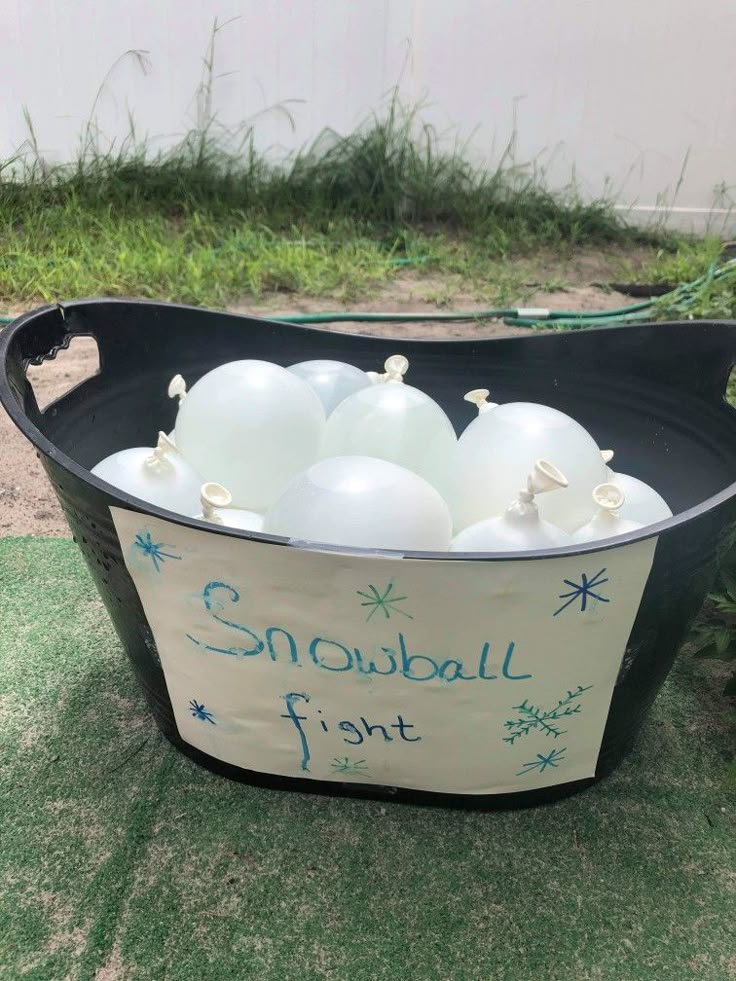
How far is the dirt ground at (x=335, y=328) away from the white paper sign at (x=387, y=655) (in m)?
0.85

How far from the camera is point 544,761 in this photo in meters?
1.01

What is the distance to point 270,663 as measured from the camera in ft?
2.99

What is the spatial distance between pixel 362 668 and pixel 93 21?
3.25 meters

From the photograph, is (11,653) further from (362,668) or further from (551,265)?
(551,265)

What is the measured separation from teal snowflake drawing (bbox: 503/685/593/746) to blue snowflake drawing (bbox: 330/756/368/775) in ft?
0.61

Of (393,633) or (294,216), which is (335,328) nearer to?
(294,216)

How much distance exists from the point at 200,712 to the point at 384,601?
1.15ft

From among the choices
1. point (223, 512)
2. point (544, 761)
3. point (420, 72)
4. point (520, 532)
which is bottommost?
point (544, 761)

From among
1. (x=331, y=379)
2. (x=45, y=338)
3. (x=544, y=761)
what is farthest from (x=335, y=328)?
(x=544, y=761)

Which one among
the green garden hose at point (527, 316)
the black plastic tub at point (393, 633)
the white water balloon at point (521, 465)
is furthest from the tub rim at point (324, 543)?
the green garden hose at point (527, 316)

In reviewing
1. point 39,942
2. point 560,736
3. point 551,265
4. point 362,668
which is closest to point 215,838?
point 39,942

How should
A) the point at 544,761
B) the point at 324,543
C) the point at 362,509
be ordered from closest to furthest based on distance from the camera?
the point at 324,543
the point at 362,509
the point at 544,761

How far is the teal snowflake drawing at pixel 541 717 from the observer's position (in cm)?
93

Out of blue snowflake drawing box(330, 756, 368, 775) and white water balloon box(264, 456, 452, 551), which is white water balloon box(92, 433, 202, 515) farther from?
blue snowflake drawing box(330, 756, 368, 775)
